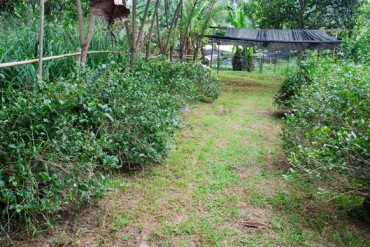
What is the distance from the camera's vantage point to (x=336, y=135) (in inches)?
91.6

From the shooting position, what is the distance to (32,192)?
1.84 metres

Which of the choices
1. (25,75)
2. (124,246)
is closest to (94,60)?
(25,75)

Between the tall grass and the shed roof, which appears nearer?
the tall grass

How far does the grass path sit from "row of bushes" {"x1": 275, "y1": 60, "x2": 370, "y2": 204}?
14.9 inches

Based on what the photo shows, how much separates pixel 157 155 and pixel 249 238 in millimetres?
1189

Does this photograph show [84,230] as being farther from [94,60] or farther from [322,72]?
[322,72]

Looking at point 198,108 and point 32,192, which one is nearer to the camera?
point 32,192

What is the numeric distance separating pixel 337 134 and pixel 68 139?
174 centimetres

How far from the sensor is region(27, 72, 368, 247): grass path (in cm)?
207

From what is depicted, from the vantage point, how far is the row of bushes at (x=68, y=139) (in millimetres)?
1866

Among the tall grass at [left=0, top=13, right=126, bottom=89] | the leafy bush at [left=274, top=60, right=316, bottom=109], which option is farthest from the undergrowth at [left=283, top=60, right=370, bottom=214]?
the tall grass at [left=0, top=13, right=126, bottom=89]

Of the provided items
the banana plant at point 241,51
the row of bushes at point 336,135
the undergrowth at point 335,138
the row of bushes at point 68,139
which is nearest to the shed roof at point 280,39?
the banana plant at point 241,51

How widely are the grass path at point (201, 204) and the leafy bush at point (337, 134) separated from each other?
38cm

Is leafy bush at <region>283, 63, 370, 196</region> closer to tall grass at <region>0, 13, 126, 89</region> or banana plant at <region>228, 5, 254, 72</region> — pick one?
tall grass at <region>0, 13, 126, 89</region>
